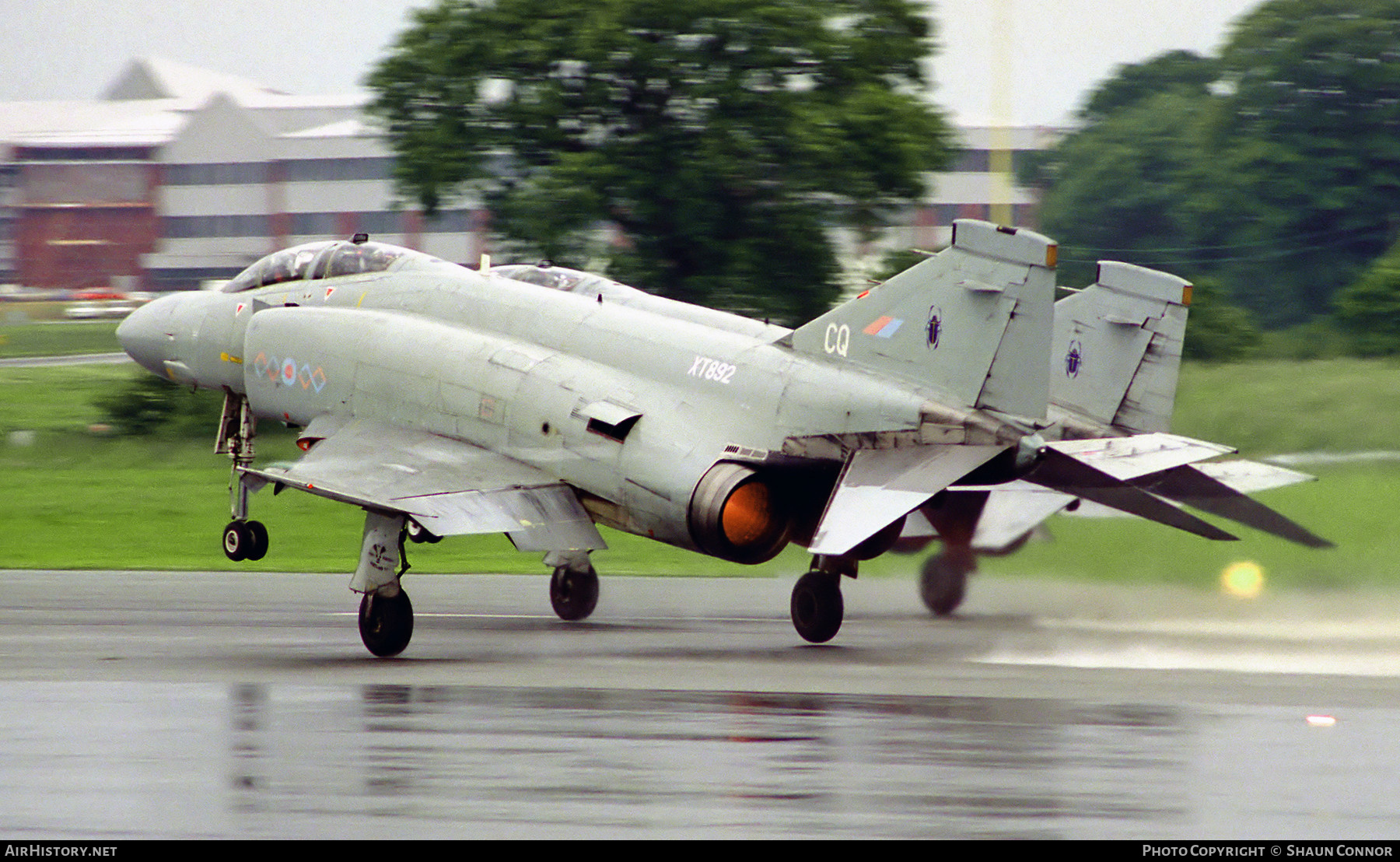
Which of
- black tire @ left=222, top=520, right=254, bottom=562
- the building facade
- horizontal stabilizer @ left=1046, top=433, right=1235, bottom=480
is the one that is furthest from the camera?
the building facade

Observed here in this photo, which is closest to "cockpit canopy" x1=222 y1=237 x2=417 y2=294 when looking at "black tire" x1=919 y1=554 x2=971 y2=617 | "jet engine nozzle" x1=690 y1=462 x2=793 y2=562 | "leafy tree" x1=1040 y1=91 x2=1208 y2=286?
"jet engine nozzle" x1=690 y1=462 x2=793 y2=562

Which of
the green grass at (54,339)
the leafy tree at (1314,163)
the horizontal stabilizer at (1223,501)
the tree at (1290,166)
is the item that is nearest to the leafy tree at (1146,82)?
the tree at (1290,166)

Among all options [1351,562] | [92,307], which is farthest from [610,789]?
[92,307]

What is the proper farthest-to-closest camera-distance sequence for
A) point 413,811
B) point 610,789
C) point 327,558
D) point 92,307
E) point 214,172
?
1. point 214,172
2. point 92,307
3. point 327,558
4. point 610,789
5. point 413,811

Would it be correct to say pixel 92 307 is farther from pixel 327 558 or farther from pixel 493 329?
pixel 493 329

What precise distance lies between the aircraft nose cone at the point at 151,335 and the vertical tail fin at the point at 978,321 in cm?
866

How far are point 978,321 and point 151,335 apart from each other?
9.91 metres

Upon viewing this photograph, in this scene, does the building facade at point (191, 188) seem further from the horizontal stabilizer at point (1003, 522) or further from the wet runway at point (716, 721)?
the wet runway at point (716, 721)

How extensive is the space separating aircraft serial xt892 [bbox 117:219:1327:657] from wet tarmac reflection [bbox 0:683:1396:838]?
2.72 m

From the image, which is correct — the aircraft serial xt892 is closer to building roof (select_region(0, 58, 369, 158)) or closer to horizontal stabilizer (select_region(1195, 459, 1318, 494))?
horizontal stabilizer (select_region(1195, 459, 1318, 494))

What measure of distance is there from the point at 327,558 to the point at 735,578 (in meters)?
7.21

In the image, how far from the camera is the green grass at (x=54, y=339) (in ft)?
195

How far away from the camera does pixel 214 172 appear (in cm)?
9862

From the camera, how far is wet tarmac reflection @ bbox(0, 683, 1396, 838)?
339 inches
